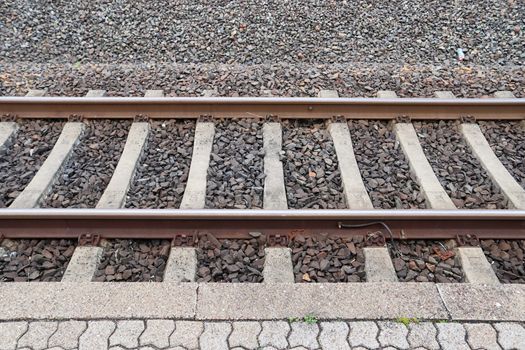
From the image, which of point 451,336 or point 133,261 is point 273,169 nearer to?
point 133,261

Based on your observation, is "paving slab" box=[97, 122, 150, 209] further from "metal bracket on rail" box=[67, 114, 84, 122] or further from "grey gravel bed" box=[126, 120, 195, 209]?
"metal bracket on rail" box=[67, 114, 84, 122]

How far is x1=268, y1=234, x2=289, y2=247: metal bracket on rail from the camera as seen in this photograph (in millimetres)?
3613

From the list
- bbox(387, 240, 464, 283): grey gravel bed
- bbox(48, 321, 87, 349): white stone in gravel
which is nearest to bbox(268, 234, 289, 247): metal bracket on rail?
bbox(387, 240, 464, 283): grey gravel bed

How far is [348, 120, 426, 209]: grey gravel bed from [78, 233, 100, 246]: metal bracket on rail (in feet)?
7.76

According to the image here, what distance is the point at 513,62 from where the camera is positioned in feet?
20.7

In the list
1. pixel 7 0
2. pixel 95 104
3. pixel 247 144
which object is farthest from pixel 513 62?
pixel 7 0

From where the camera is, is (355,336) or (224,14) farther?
(224,14)

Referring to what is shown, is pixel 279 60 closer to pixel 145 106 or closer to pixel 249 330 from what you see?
pixel 145 106

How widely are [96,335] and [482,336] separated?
2.45 metres

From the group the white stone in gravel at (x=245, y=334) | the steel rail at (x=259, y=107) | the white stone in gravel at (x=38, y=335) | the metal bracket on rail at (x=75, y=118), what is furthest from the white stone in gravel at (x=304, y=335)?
the metal bracket on rail at (x=75, y=118)

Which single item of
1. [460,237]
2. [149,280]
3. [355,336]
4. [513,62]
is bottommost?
[355,336]

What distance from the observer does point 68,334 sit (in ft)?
9.48

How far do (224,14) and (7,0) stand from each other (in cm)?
372

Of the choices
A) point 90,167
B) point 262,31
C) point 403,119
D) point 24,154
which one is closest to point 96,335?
Answer: point 90,167
